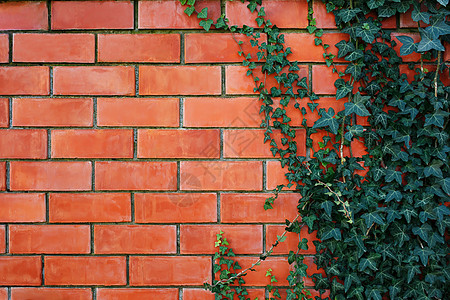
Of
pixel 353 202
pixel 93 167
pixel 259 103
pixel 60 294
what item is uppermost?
pixel 259 103

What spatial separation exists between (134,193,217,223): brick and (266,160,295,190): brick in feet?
0.66

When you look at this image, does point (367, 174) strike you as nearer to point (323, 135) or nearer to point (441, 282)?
point (323, 135)

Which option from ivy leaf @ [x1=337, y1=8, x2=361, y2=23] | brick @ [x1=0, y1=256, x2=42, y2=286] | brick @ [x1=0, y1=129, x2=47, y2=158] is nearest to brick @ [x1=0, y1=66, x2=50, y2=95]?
brick @ [x1=0, y1=129, x2=47, y2=158]

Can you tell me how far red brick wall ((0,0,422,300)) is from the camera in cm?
132

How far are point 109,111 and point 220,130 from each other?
0.40 m

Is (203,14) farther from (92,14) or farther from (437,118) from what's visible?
(437,118)

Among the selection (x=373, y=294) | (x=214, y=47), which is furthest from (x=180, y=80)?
(x=373, y=294)

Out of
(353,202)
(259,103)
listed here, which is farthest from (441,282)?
(259,103)

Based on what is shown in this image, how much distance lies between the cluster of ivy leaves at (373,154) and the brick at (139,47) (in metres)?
0.14

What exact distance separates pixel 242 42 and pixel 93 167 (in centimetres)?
68

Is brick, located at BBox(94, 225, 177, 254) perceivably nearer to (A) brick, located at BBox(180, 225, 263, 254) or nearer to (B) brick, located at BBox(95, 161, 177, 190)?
(A) brick, located at BBox(180, 225, 263, 254)

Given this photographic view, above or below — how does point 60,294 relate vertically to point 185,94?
below

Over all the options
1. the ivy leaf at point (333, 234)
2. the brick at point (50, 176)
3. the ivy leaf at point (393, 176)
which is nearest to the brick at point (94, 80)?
the brick at point (50, 176)

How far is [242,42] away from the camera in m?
1.30
